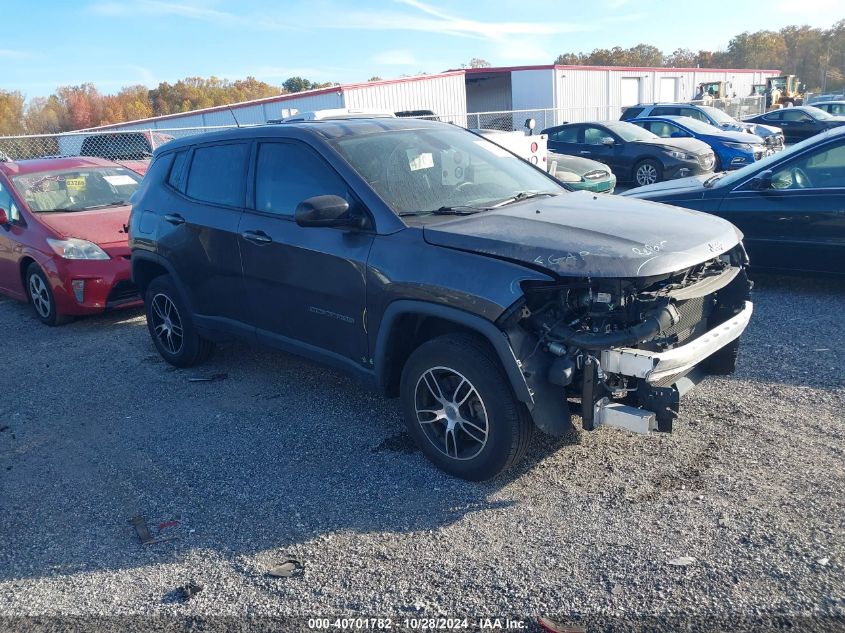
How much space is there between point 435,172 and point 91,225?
4.89 metres

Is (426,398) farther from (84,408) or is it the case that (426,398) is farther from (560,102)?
(560,102)

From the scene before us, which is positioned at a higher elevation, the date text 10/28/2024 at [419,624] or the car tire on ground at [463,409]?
the car tire on ground at [463,409]

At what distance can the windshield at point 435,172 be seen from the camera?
4.25 m

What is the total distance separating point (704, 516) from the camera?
134 inches

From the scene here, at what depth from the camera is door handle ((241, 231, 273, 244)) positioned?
4.69 metres

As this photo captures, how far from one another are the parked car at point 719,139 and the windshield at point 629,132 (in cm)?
167

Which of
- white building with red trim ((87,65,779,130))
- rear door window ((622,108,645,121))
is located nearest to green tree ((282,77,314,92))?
white building with red trim ((87,65,779,130))

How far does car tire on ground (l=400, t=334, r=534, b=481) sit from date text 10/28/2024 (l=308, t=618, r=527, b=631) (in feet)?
3.26

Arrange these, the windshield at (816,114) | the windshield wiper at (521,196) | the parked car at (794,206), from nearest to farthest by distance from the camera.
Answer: the windshield wiper at (521,196), the parked car at (794,206), the windshield at (816,114)

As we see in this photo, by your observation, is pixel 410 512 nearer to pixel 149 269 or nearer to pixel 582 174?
pixel 149 269

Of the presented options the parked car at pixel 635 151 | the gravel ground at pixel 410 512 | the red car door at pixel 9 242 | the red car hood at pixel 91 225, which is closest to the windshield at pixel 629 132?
the parked car at pixel 635 151

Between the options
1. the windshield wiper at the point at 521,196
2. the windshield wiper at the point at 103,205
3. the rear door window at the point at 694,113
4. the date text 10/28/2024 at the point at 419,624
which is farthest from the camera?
the rear door window at the point at 694,113

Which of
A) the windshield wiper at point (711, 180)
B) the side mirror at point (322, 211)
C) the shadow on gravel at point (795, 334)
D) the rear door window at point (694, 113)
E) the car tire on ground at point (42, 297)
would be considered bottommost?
the shadow on gravel at point (795, 334)

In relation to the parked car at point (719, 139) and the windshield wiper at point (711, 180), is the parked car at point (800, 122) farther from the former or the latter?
the windshield wiper at point (711, 180)
